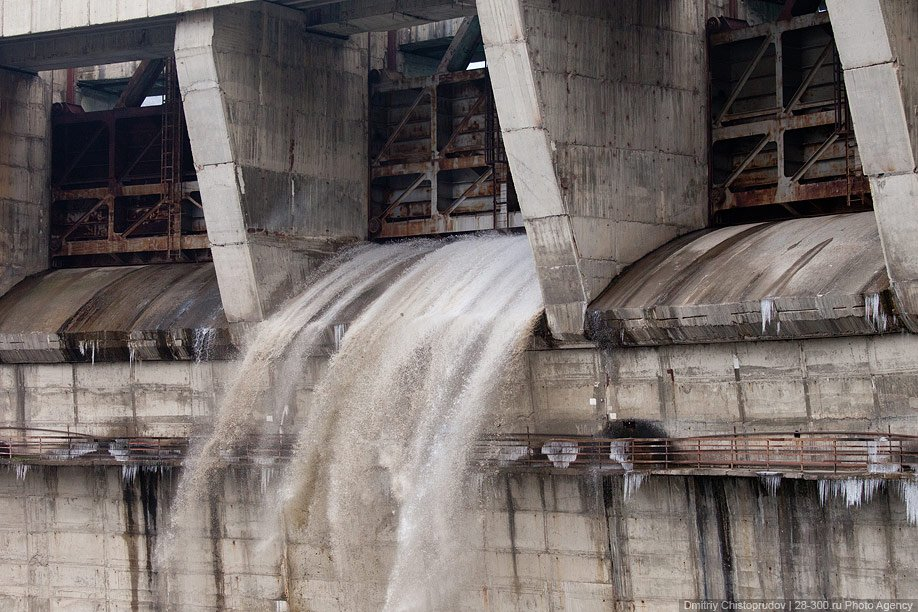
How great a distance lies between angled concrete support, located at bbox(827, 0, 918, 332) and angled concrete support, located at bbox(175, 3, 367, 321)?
15687 millimetres

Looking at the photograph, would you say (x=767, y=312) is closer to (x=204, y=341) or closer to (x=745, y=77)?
(x=745, y=77)

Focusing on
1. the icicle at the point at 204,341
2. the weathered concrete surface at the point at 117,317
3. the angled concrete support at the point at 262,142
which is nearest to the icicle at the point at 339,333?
the angled concrete support at the point at 262,142

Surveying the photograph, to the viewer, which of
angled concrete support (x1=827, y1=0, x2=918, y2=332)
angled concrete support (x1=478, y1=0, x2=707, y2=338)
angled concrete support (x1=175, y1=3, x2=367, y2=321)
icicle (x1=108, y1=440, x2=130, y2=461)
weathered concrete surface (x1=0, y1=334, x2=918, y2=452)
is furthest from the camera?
icicle (x1=108, y1=440, x2=130, y2=461)

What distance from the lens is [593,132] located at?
106 ft

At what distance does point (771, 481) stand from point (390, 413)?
28.9 ft

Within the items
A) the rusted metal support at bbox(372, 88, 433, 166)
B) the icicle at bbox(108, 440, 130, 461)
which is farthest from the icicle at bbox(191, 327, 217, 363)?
the rusted metal support at bbox(372, 88, 433, 166)

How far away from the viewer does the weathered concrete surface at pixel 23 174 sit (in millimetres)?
43906

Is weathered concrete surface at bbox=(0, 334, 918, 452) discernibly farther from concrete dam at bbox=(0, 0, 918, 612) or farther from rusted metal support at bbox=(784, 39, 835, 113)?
rusted metal support at bbox=(784, 39, 835, 113)

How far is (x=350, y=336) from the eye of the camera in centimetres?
3441

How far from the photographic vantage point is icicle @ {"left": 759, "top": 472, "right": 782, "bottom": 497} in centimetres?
2689

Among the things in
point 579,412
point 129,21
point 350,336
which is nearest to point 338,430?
point 350,336

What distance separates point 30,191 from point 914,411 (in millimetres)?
27946

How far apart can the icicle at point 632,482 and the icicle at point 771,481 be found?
Answer: 2581mm

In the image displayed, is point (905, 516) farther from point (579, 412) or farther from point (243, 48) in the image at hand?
point (243, 48)
